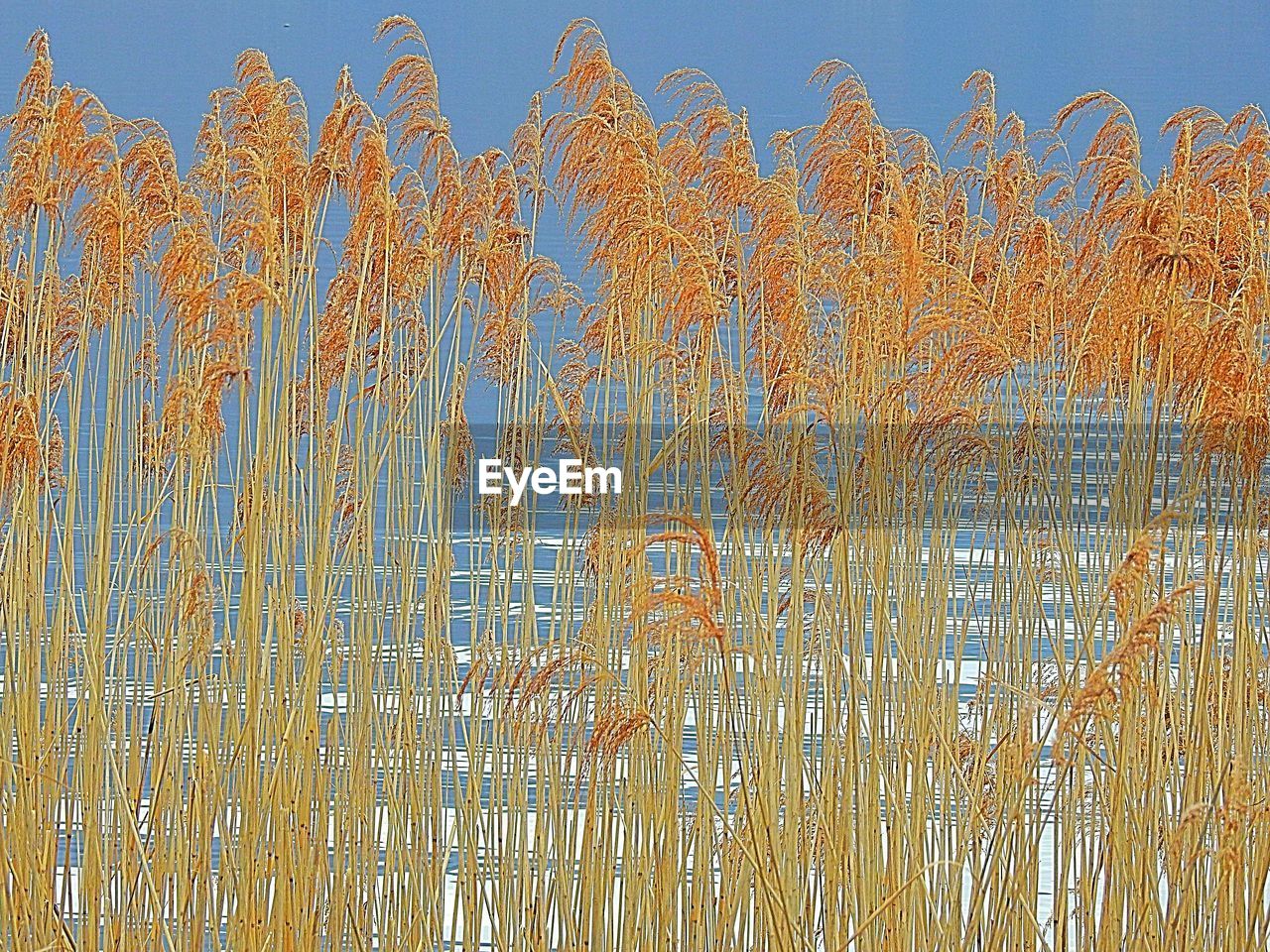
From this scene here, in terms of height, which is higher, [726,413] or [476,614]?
[726,413]

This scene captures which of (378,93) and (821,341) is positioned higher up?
(378,93)

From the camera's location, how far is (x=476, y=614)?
2.29 metres

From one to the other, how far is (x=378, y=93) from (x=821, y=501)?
942 millimetres

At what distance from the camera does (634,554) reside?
225 cm

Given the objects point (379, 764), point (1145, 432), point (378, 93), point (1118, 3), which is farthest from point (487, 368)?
point (1118, 3)

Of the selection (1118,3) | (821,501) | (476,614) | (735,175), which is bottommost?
(476,614)

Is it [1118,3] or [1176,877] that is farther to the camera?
[1118,3]

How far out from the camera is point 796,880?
2.27 m

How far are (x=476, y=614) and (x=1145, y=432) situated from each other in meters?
1.05

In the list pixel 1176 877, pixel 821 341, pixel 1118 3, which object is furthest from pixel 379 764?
pixel 1118 3

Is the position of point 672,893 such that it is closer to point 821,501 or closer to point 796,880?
point 796,880

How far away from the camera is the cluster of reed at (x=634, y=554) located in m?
2.28

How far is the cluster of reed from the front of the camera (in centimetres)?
228

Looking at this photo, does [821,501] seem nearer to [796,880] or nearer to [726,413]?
[726,413]
